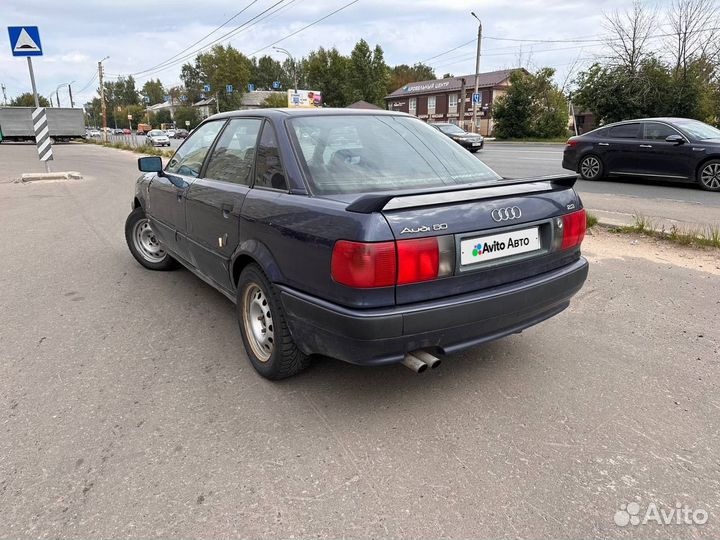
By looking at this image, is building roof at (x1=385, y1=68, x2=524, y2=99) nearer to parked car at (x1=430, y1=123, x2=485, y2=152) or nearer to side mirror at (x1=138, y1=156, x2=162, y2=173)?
parked car at (x1=430, y1=123, x2=485, y2=152)

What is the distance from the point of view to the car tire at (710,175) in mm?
9938

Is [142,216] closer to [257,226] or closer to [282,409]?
[257,226]

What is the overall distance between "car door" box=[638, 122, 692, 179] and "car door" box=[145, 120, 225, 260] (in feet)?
32.6

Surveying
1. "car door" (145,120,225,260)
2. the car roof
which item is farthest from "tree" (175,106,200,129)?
the car roof

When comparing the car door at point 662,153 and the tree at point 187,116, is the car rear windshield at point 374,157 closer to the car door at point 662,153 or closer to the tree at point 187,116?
the car door at point 662,153

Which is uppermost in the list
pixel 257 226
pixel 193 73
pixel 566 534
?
pixel 193 73

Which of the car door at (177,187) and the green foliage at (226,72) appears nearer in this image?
the car door at (177,187)

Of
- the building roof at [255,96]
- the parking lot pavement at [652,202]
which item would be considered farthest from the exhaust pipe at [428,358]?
the building roof at [255,96]

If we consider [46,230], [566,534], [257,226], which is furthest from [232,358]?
[46,230]

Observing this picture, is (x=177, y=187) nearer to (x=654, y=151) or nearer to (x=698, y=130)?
(x=654, y=151)

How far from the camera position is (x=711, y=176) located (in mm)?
10023

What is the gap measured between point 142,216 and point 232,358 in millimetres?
2641

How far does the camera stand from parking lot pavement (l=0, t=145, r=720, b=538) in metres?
2.07

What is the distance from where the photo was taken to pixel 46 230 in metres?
7.67
